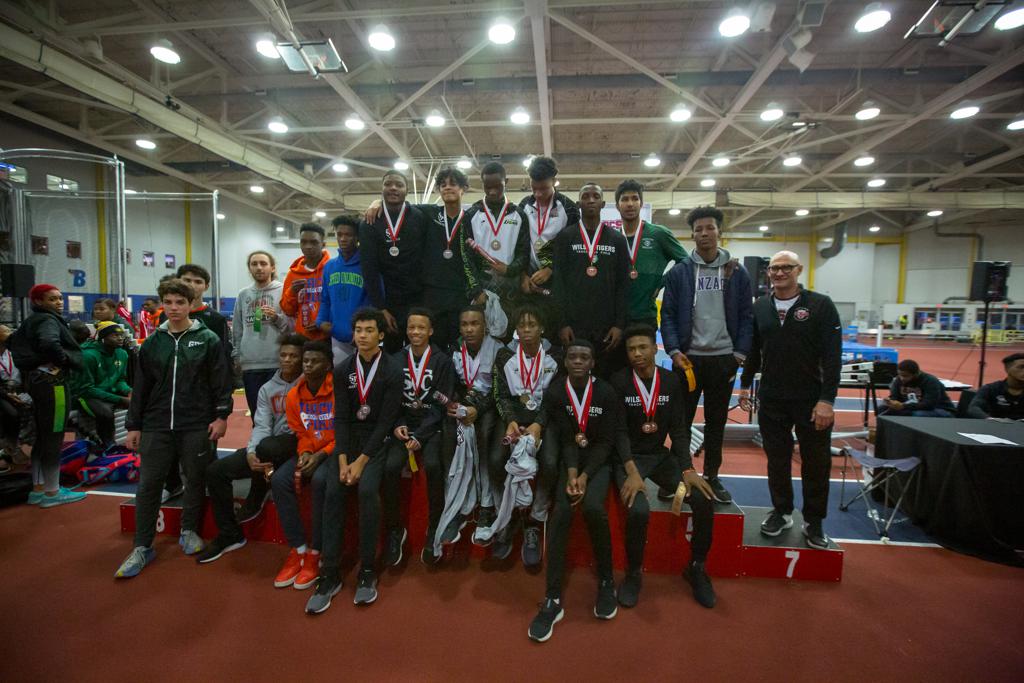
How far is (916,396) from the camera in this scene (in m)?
5.37

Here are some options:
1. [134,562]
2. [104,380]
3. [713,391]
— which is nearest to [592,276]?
[713,391]

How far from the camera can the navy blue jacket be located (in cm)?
323

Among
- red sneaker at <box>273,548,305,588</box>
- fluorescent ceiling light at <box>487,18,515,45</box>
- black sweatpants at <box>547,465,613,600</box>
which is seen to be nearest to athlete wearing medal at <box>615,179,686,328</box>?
black sweatpants at <box>547,465,613,600</box>

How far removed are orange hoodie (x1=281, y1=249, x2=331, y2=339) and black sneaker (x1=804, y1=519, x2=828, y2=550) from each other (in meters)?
4.05

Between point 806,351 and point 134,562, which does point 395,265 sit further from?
point 806,351

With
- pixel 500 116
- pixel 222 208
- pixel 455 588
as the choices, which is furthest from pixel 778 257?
pixel 222 208

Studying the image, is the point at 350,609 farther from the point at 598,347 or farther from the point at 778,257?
the point at 778,257

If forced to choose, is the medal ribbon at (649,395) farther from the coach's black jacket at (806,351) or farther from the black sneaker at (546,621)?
the black sneaker at (546,621)

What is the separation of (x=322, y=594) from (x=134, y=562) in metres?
1.47

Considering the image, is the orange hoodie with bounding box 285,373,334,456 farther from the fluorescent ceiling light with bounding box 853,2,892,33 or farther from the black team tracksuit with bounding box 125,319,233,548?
the fluorescent ceiling light with bounding box 853,2,892,33

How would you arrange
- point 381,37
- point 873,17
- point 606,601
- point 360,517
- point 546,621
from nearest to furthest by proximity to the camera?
point 546,621, point 606,601, point 360,517, point 873,17, point 381,37

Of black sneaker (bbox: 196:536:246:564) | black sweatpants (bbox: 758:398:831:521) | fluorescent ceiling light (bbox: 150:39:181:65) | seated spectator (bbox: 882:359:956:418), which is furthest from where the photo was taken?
fluorescent ceiling light (bbox: 150:39:181:65)

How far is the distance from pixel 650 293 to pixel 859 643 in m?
2.46

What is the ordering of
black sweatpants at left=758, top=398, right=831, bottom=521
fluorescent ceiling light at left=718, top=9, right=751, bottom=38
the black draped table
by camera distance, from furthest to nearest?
1. fluorescent ceiling light at left=718, top=9, right=751, bottom=38
2. the black draped table
3. black sweatpants at left=758, top=398, right=831, bottom=521
